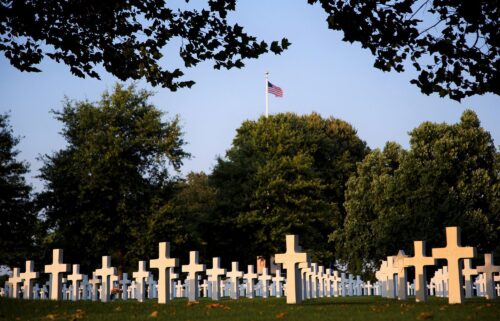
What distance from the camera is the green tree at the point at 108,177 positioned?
1774 inches

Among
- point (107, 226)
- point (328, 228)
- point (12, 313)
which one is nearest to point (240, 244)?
point (328, 228)

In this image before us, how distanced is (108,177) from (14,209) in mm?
5705

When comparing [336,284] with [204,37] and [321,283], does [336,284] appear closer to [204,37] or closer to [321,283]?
[321,283]

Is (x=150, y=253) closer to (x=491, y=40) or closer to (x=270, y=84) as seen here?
(x=270, y=84)

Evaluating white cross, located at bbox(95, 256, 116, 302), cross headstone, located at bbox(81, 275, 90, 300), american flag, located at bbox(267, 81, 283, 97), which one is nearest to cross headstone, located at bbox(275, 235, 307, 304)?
white cross, located at bbox(95, 256, 116, 302)

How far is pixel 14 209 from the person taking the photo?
43.9 m

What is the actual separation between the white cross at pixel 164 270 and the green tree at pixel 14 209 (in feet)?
82.2

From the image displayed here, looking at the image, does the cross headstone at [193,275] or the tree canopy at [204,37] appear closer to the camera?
the tree canopy at [204,37]

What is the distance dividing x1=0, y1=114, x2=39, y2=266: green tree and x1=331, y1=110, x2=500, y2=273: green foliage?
19.3 metres

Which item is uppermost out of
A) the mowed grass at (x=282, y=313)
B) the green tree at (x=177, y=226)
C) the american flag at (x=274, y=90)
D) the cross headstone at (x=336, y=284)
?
the american flag at (x=274, y=90)

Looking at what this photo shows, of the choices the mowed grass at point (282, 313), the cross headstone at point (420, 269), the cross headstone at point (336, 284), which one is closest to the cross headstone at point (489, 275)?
the cross headstone at point (420, 269)

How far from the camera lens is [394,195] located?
46.7m

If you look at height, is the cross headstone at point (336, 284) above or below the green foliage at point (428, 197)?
below

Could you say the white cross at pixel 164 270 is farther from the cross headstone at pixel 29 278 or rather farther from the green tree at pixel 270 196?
the green tree at pixel 270 196
